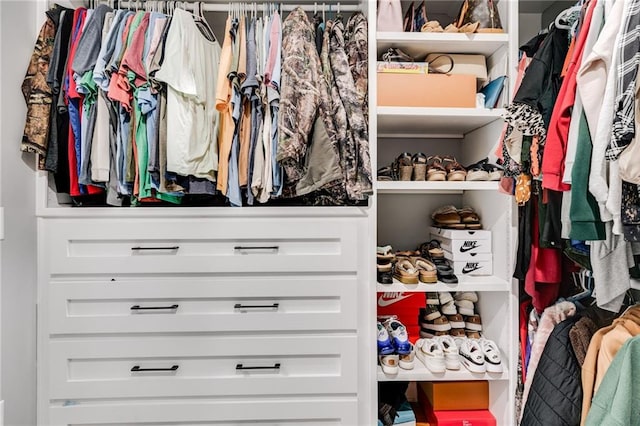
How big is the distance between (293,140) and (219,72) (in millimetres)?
371

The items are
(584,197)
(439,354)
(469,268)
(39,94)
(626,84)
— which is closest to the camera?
(626,84)

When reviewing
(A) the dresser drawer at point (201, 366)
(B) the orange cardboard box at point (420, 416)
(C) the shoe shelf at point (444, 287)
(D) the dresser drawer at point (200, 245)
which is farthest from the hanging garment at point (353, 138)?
(B) the orange cardboard box at point (420, 416)

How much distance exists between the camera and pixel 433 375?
1463mm

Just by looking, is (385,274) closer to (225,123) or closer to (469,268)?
(469,268)

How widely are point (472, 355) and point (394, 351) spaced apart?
301 millimetres

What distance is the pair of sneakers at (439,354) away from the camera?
4.81 feet

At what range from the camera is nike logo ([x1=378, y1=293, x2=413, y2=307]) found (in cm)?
167

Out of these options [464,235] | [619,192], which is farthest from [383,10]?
[619,192]

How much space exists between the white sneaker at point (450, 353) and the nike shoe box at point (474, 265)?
271 mm

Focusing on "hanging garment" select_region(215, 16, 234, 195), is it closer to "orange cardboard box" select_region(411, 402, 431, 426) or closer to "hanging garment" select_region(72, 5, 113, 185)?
"hanging garment" select_region(72, 5, 113, 185)

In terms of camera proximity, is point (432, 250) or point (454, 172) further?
point (432, 250)

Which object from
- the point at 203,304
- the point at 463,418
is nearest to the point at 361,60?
the point at 203,304

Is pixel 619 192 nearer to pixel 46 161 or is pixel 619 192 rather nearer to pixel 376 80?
pixel 376 80

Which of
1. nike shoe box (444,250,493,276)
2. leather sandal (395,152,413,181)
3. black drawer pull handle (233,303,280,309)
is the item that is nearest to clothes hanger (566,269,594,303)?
nike shoe box (444,250,493,276)
